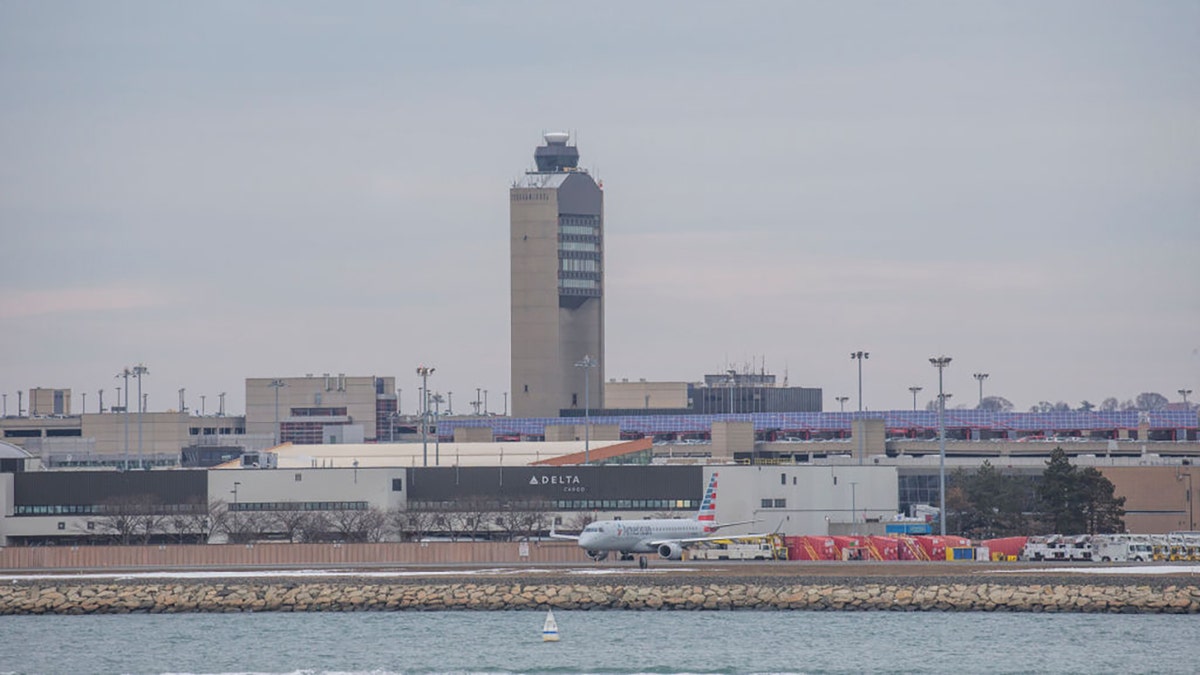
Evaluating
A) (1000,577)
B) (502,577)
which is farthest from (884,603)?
(502,577)

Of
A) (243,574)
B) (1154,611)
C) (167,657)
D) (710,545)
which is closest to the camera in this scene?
(167,657)

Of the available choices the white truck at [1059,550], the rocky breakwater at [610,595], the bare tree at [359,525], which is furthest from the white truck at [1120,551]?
the bare tree at [359,525]

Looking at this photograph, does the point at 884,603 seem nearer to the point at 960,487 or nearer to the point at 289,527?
the point at 289,527

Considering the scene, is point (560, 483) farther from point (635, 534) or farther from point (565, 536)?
point (635, 534)

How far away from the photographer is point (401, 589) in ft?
325

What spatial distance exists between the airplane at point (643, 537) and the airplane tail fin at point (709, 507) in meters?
1.45

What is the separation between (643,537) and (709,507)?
12108 mm

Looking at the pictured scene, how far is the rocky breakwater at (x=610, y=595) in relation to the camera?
9462 cm

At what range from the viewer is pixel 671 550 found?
400 feet

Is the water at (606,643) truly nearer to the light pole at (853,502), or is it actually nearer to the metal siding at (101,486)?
the metal siding at (101,486)

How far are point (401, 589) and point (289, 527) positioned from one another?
42.2 meters

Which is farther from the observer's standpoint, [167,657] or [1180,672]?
[167,657]

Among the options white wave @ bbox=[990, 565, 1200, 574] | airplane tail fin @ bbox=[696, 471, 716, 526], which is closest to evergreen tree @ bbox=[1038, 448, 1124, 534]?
airplane tail fin @ bbox=[696, 471, 716, 526]

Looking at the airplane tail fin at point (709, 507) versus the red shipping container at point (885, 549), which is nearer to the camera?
the red shipping container at point (885, 549)
